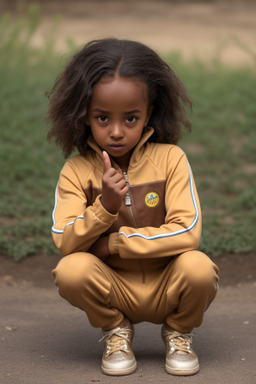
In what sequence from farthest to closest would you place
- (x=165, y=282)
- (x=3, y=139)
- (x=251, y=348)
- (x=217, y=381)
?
(x=3, y=139) → (x=251, y=348) → (x=165, y=282) → (x=217, y=381)

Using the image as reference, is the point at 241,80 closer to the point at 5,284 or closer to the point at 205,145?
the point at 205,145

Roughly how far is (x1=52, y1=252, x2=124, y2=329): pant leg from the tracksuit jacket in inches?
3.2

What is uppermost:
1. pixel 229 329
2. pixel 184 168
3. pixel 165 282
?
pixel 184 168

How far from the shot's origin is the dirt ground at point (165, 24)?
11359 millimetres

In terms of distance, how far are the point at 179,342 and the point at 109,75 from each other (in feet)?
4.23

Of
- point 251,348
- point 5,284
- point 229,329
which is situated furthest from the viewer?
point 5,284

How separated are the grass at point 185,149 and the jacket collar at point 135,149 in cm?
110

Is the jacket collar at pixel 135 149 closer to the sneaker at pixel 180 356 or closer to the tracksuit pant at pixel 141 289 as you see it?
the tracksuit pant at pixel 141 289

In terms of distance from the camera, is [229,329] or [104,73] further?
[229,329]

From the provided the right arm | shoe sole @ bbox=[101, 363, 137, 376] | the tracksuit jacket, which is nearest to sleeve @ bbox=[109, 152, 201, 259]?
the tracksuit jacket

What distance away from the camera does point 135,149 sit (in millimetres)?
3502

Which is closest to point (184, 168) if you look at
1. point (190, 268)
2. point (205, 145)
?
point (190, 268)

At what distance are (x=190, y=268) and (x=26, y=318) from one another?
5.01ft

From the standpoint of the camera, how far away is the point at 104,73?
11.2 ft
